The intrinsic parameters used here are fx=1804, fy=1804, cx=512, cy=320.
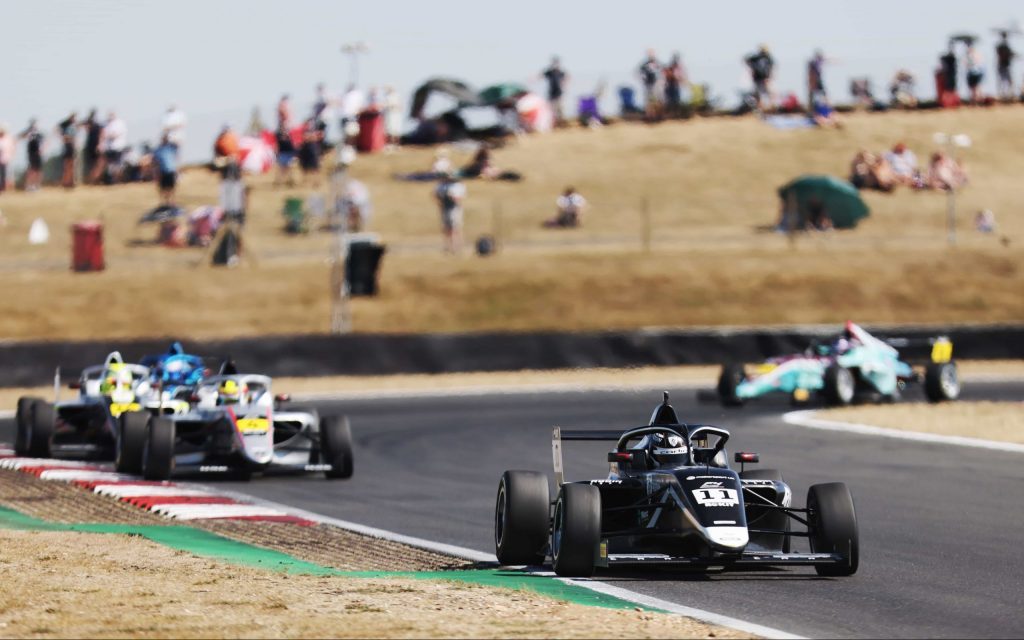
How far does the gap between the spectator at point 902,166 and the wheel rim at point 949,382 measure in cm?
2788

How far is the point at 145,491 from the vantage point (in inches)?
616

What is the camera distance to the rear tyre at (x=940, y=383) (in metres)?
26.2

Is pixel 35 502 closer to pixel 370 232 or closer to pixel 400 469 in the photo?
pixel 400 469

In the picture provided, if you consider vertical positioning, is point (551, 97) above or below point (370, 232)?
above

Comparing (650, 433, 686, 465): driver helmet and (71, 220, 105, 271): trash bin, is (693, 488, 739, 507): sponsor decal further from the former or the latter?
(71, 220, 105, 271): trash bin

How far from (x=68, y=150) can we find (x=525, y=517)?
3972 cm

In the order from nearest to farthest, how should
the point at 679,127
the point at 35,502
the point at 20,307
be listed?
the point at 35,502 → the point at 20,307 → the point at 679,127

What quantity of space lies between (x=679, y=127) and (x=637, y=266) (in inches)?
789

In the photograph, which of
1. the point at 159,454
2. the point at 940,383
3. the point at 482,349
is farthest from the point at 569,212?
the point at 159,454

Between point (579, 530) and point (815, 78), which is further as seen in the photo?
point (815, 78)

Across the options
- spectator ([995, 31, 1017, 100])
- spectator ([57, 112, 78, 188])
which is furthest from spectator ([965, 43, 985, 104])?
spectator ([57, 112, 78, 188])

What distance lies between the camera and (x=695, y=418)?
24391mm

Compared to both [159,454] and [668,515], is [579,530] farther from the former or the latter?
[159,454]

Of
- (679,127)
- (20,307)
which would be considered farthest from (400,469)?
(679,127)
